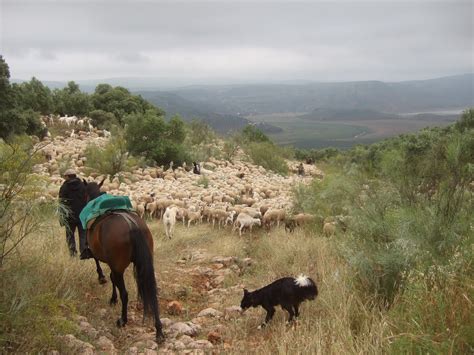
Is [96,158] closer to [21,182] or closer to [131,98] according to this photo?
[21,182]

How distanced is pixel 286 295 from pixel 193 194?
361 inches

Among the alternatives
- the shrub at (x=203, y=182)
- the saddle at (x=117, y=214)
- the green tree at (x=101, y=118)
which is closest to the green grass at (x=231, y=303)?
the saddle at (x=117, y=214)

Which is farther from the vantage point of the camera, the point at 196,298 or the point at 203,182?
the point at 203,182

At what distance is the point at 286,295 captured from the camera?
545 cm

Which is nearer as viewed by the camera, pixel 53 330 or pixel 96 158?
pixel 53 330

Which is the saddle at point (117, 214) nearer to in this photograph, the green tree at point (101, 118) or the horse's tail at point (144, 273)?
the horse's tail at point (144, 273)

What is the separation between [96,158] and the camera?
55.2 feet

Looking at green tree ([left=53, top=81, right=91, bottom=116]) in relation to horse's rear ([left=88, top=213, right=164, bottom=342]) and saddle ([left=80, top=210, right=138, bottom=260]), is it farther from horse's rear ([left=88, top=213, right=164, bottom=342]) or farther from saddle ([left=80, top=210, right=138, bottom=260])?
horse's rear ([left=88, top=213, right=164, bottom=342])

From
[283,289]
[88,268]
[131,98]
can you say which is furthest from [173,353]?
[131,98]

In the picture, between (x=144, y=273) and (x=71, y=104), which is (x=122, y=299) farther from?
(x=71, y=104)

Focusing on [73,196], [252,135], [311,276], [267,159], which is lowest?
[267,159]

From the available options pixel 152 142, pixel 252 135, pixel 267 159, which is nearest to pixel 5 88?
pixel 152 142

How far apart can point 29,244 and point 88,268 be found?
41.0 inches

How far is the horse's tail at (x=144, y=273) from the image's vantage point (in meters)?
5.48
